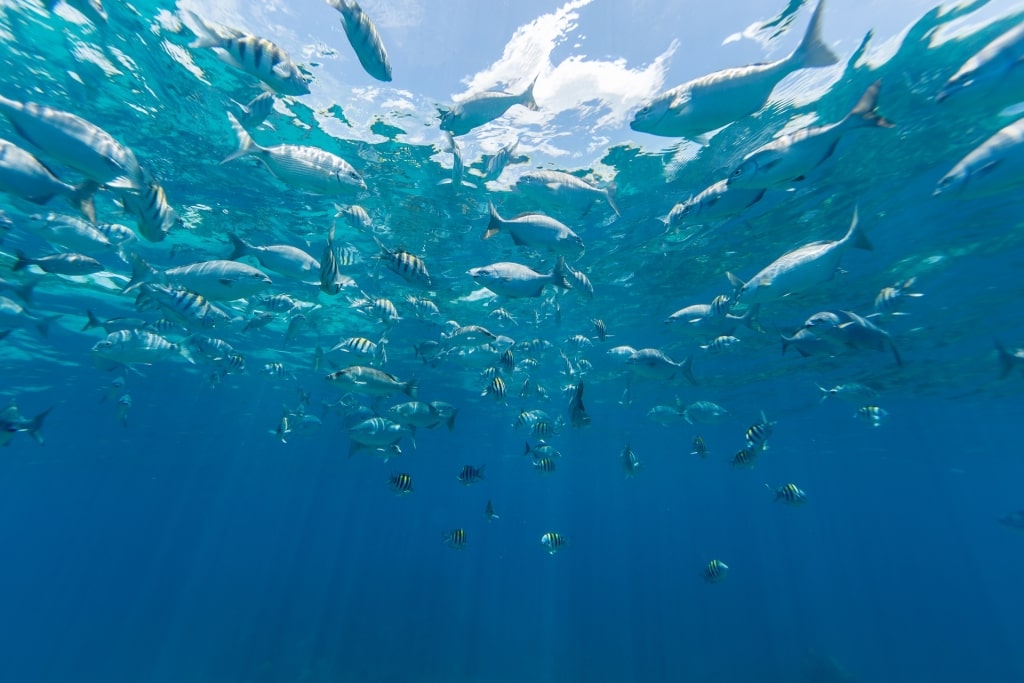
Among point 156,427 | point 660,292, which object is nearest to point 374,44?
point 660,292

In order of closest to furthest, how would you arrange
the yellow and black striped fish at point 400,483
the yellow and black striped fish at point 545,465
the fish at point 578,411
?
the fish at point 578,411, the yellow and black striped fish at point 400,483, the yellow and black striped fish at point 545,465

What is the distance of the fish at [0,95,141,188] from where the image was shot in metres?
3.68

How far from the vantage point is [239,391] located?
3253 centimetres

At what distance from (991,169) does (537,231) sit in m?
3.97

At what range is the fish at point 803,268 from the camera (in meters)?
4.44

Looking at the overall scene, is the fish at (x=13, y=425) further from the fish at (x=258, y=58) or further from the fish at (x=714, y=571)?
the fish at (x=714, y=571)

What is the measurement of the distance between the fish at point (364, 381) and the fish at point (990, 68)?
23.0 feet

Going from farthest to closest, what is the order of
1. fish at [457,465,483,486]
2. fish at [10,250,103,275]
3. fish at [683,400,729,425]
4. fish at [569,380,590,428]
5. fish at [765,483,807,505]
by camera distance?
1. fish at [683,400,729,425]
2. fish at [765,483,807,505]
3. fish at [457,465,483,486]
4. fish at [10,250,103,275]
5. fish at [569,380,590,428]

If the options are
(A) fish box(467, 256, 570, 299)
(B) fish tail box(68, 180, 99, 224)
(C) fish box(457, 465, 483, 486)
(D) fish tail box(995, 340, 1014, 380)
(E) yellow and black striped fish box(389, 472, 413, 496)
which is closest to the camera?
(B) fish tail box(68, 180, 99, 224)

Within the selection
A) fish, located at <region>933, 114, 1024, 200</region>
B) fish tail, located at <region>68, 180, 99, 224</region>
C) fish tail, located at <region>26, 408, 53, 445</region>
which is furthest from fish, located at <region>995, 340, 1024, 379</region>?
fish tail, located at <region>26, 408, 53, 445</region>

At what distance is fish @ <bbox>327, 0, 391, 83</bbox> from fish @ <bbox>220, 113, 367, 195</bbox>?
1.03 meters

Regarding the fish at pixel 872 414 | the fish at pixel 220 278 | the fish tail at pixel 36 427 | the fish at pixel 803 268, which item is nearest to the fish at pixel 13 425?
the fish tail at pixel 36 427

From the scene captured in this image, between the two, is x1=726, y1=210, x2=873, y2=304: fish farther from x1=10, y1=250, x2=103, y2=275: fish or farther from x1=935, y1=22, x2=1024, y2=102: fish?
x1=10, y1=250, x2=103, y2=275: fish

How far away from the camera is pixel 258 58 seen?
417 cm
